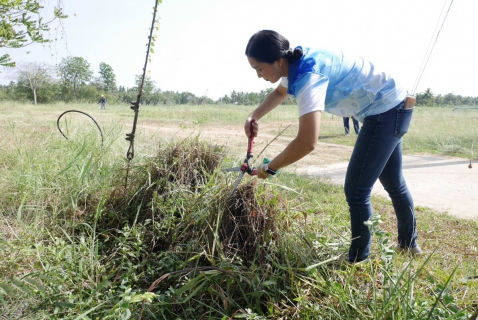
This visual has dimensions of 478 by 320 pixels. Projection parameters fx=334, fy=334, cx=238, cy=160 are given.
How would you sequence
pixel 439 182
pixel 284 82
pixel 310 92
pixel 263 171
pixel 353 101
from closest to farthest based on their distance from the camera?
pixel 310 92
pixel 263 171
pixel 353 101
pixel 284 82
pixel 439 182

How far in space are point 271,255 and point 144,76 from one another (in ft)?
5.03

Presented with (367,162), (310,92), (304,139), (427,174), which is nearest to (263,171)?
(304,139)

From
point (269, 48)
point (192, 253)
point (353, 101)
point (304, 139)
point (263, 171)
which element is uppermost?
point (269, 48)

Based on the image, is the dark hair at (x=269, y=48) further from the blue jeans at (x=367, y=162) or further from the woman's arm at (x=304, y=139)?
the blue jeans at (x=367, y=162)

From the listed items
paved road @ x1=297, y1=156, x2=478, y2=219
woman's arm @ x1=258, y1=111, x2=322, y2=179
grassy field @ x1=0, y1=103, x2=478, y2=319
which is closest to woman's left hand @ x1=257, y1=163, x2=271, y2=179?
woman's arm @ x1=258, y1=111, x2=322, y2=179

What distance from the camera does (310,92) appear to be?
1.53 metres

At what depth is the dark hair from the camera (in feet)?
5.32

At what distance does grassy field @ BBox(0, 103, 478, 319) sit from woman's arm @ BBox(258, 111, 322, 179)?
0.49 metres

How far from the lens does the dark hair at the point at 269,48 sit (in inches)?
63.9

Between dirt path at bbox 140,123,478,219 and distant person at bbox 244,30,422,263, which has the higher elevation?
distant person at bbox 244,30,422,263

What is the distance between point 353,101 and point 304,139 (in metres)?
→ 0.49

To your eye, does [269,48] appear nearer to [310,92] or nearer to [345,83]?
[310,92]

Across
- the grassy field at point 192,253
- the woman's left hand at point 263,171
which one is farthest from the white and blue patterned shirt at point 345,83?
the grassy field at point 192,253

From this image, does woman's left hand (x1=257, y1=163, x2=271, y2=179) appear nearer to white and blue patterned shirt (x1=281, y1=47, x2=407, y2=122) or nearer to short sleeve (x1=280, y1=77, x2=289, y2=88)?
white and blue patterned shirt (x1=281, y1=47, x2=407, y2=122)
